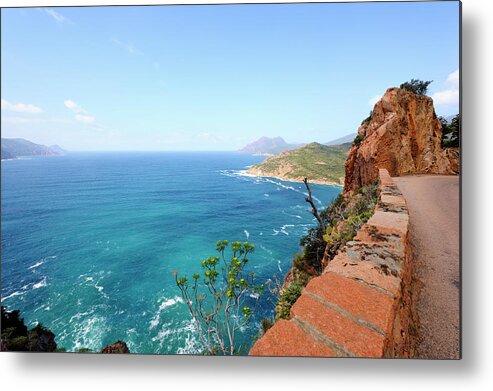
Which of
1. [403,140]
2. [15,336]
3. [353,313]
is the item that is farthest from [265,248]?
[353,313]

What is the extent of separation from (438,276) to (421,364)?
1020 millimetres

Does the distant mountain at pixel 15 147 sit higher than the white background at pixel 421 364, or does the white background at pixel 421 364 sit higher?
the distant mountain at pixel 15 147

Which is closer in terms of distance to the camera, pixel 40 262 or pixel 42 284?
pixel 42 284

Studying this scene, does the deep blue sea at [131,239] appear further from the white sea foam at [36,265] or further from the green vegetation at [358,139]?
the green vegetation at [358,139]

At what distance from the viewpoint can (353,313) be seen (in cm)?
184

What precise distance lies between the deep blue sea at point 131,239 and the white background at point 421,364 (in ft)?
6.88

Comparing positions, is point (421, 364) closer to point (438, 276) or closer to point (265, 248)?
point (438, 276)

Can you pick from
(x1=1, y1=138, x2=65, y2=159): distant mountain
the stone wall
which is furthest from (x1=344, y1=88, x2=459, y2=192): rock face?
(x1=1, y1=138, x2=65, y2=159): distant mountain

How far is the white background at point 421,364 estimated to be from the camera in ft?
8.98

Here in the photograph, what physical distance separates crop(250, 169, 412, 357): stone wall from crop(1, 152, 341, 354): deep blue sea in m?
4.93

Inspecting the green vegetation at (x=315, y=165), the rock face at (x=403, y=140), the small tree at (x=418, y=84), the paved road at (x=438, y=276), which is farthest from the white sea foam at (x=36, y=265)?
the small tree at (x=418, y=84)

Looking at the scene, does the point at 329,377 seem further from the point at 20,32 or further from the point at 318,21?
the point at 20,32

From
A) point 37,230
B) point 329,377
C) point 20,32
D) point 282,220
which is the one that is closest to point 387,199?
point 329,377

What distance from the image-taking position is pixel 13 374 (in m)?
3.13
